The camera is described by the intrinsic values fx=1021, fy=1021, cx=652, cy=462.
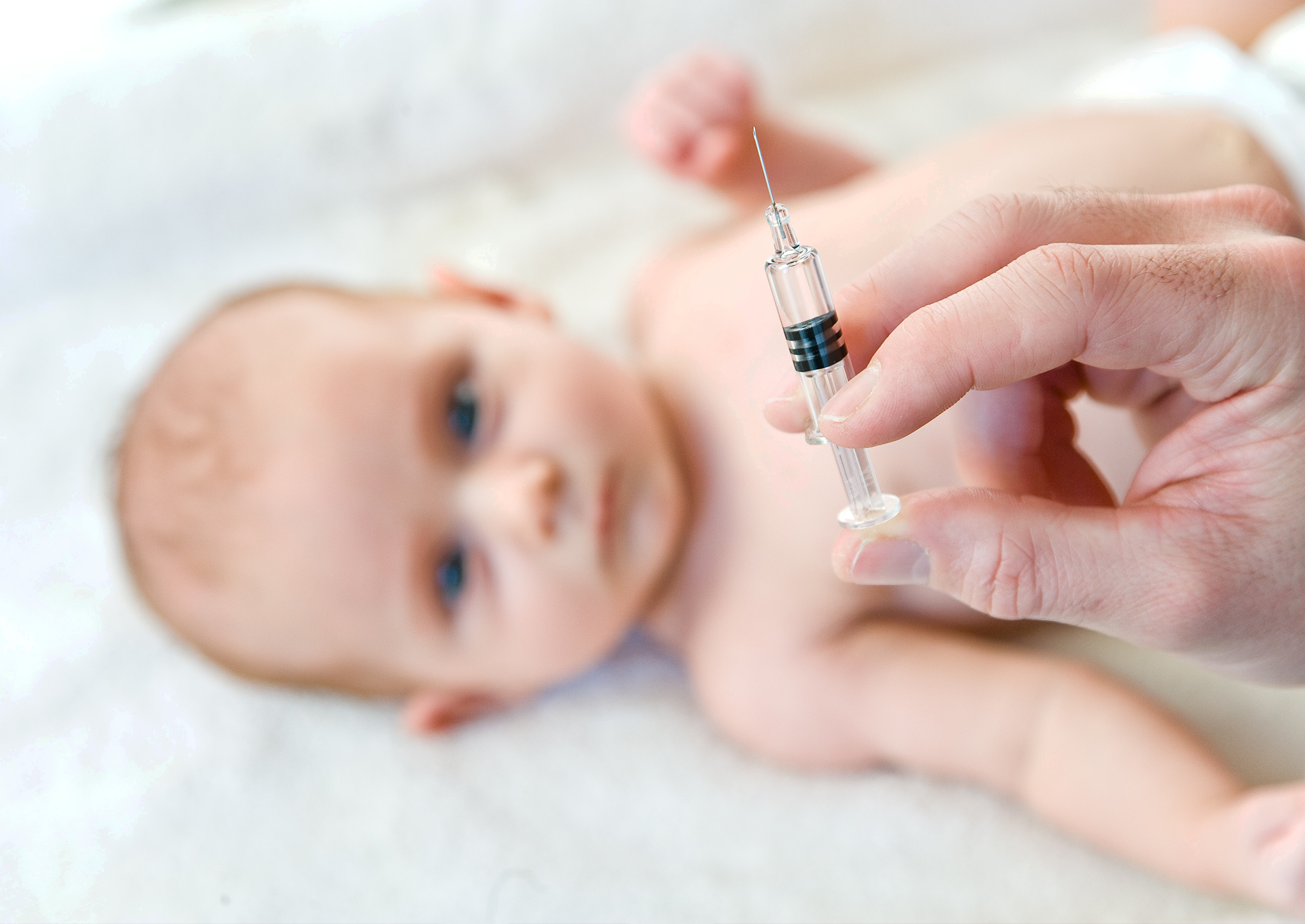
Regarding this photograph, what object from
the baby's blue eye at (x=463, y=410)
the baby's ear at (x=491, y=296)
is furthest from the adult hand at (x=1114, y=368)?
the baby's ear at (x=491, y=296)

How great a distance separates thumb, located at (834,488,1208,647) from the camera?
62 cm

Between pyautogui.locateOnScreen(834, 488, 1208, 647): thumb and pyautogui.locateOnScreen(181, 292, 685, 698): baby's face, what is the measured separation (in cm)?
55

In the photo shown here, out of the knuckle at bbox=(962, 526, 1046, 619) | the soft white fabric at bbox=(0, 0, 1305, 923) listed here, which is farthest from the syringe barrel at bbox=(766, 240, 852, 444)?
the soft white fabric at bbox=(0, 0, 1305, 923)

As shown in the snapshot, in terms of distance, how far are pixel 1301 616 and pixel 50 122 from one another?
73.5 inches

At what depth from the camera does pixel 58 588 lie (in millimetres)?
1503

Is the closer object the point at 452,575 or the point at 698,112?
the point at 452,575

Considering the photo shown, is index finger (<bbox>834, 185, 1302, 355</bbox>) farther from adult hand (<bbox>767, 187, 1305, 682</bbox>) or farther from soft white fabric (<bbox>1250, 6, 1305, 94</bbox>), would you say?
soft white fabric (<bbox>1250, 6, 1305, 94</bbox>)

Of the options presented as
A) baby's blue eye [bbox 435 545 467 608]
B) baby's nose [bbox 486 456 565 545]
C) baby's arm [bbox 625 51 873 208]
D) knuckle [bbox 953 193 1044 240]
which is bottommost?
baby's blue eye [bbox 435 545 467 608]

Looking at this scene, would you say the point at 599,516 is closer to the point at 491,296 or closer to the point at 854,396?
the point at 491,296

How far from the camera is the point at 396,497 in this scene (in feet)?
3.87

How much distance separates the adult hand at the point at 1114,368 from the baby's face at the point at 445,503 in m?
0.52

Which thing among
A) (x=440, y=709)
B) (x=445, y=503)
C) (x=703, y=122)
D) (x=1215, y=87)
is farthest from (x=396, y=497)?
(x=1215, y=87)

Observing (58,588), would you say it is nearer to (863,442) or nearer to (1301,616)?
(863,442)

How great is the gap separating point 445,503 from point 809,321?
2.24 feet
